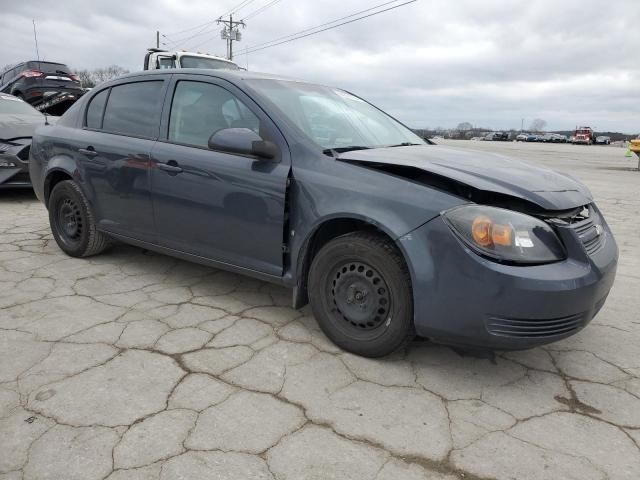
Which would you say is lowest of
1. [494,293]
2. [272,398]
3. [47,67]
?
[272,398]

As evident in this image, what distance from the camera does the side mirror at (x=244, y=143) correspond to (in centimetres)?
275

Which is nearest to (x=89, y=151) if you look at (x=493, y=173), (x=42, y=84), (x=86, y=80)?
(x=493, y=173)

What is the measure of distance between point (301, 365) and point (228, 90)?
173cm

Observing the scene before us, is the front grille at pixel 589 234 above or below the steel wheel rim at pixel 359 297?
above

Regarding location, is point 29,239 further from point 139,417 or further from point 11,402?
point 139,417

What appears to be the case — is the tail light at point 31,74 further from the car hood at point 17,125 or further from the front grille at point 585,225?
the front grille at point 585,225

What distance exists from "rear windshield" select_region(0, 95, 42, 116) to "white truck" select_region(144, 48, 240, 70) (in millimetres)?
2567

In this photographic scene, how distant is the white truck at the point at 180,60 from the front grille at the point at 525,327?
28.2 ft

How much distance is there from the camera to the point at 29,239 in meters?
4.86

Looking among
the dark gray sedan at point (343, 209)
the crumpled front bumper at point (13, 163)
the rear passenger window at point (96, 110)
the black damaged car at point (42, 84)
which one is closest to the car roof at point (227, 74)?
the dark gray sedan at point (343, 209)

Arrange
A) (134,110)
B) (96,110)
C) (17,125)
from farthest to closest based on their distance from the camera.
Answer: (17,125) → (96,110) → (134,110)

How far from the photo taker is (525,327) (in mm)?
2197

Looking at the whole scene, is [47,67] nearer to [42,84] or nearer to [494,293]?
[42,84]

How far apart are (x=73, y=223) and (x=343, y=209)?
2.72 m
